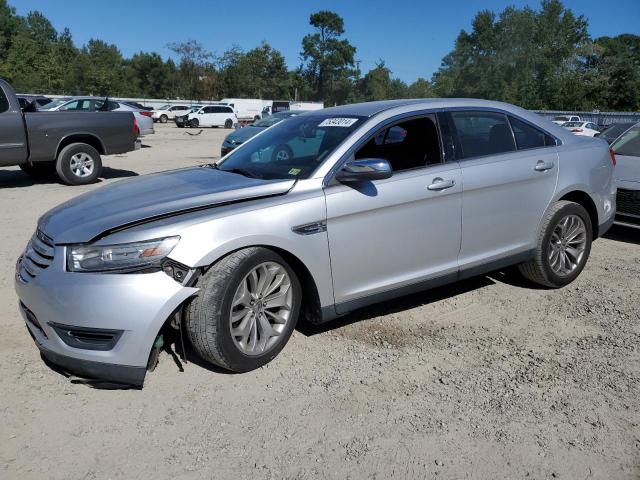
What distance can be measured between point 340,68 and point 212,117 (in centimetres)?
6576

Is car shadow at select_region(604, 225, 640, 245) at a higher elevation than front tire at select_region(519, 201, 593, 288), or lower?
lower

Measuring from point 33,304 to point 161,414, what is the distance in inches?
38.4

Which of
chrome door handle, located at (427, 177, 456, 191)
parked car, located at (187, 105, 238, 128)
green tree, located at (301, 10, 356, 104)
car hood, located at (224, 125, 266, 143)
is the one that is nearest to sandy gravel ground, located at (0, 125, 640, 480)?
chrome door handle, located at (427, 177, 456, 191)

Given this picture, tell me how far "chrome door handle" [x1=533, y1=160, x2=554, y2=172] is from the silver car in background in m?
0.02

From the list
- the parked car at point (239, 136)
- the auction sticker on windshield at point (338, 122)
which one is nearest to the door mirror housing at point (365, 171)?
the auction sticker on windshield at point (338, 122)

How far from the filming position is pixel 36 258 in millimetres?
3318

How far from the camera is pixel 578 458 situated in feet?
8.74

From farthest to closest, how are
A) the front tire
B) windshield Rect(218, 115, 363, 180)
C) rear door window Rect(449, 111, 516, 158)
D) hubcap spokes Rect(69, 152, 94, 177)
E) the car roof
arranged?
hubcap spokes Rect(69, 152, 94, 177) < the front tire < rear door window Rect(449, 111, 516, 158) < the car roof < windshield Rect(218, 115, 363, 180)

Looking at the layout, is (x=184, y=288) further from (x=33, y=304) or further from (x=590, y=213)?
(x=590, y=213)

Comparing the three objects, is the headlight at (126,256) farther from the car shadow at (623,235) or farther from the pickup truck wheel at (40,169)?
the pickup truck wheel at (40,169)

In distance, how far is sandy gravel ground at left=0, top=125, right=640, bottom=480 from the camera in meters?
2.62

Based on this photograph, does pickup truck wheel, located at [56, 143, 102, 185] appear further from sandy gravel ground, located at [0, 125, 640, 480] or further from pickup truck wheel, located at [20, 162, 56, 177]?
sandy gravel ground, located at [0, 125, 640, 480]

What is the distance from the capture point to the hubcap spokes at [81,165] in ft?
35.7

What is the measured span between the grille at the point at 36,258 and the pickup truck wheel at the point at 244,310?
87 centimetres
